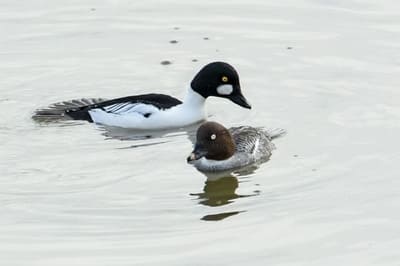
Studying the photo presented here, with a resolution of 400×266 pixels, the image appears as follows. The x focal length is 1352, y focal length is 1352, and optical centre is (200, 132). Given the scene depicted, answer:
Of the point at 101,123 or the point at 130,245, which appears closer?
the point at 130,245

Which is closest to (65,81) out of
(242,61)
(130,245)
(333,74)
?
(242,61)

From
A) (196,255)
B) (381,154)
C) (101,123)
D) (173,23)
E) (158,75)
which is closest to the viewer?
(196,255)

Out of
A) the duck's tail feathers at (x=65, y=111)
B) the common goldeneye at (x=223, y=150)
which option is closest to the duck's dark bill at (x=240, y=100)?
the common goldeneye at (x=223, y=150)

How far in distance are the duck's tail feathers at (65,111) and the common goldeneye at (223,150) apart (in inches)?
87.1

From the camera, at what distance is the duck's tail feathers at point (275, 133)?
14.2 m

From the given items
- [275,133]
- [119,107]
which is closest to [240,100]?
[275,133]

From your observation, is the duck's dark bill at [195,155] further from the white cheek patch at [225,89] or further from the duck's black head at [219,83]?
the white cheek patch at [225,89]

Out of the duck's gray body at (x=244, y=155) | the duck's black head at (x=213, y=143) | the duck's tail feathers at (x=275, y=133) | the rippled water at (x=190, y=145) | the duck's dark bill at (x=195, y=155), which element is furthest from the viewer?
the duck's tail feathers at (x=275, y=133)

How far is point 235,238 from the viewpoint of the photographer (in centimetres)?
1120

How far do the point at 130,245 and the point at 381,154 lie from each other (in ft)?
11.1

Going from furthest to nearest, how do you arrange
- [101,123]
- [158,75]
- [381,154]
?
1. [158,75]
2. [101,123]
3. [381,154]

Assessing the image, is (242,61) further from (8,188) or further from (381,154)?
(8,188)

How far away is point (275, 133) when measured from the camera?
1427 centimetres

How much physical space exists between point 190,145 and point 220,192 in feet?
5.18
